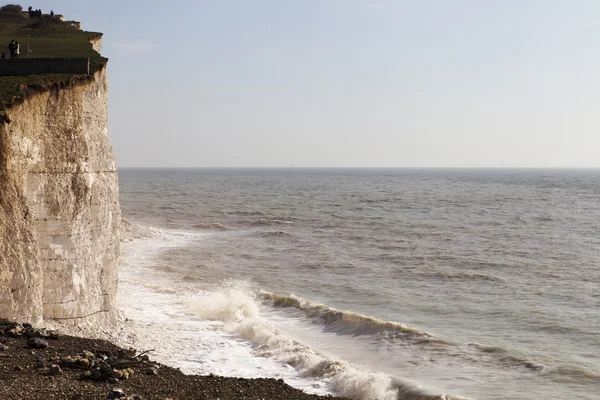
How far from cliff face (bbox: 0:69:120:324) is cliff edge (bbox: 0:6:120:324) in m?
0.03

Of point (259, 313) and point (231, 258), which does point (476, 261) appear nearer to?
point (231, 258)

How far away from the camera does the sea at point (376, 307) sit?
18.3 metres

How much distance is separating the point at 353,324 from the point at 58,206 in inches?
454

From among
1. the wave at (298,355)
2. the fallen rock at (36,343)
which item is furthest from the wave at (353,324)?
the fallen rock at (36,343)

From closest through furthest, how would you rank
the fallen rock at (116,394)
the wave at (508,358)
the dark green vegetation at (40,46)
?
1. the fallen rock at (116,394)
2. the dark green vegetation at (40,46)
3. the wave at (508,358)

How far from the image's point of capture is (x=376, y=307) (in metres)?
26.3

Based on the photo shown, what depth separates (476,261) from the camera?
123 feet

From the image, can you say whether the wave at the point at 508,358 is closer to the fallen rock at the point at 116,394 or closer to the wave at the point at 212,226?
the fallen rock at the point at 116,394

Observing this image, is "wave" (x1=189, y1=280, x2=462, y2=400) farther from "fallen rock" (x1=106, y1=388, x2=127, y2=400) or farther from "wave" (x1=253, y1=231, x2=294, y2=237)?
"wave" (x1=253, y1=231, x2=294, y2=237)

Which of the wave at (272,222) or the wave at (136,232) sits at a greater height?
the wave at (272,222)

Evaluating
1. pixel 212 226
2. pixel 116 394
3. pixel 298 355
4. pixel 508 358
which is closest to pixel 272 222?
pixel 212 226

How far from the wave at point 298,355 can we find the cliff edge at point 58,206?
5.04 m

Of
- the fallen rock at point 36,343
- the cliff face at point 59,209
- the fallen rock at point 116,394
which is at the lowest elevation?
the fallen rock at point 116,394

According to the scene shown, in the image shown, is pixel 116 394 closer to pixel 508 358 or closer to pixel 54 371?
pixel 54 371
